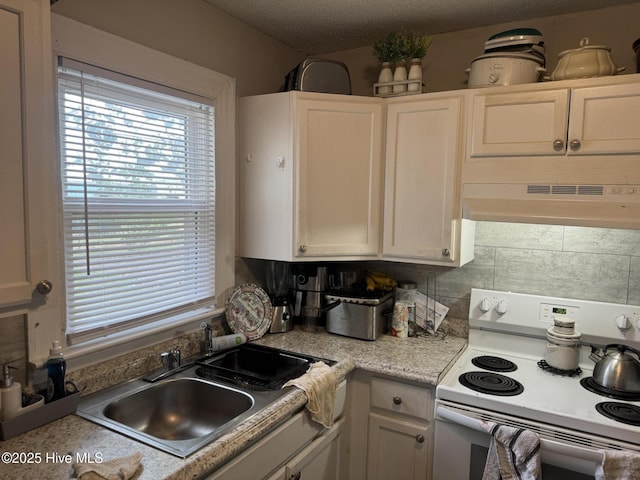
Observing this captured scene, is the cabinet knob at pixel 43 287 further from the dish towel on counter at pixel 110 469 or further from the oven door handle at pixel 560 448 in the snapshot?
the oven door handle at pixel 560 448

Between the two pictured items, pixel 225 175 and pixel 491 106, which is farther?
pixel 225 175

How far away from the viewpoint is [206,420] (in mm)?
1643

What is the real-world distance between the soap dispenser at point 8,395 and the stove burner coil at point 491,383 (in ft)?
4.97

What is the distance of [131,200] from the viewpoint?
5.50ft

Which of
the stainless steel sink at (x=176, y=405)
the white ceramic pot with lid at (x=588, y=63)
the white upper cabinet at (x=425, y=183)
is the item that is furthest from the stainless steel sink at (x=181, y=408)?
the white ceramic pot with lid at (x=588, y=63)

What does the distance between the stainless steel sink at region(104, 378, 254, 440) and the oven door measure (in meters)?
0.77

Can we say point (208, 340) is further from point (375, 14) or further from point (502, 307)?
point (375, 14)

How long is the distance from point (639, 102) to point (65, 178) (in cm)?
201

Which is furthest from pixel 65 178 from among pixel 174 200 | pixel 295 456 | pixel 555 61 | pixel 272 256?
pixel 555 61

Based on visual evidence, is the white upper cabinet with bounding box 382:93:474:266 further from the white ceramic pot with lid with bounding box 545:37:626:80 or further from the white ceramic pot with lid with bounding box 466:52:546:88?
the white ceramic pot with lid with bounding box 545:37:626:80

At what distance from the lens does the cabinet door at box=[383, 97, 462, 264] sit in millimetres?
1966

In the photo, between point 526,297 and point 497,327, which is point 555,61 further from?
point 497,327

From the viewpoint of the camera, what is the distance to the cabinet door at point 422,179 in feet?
6.45

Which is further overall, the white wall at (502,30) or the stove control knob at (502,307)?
the stove control knob at (502,307)
